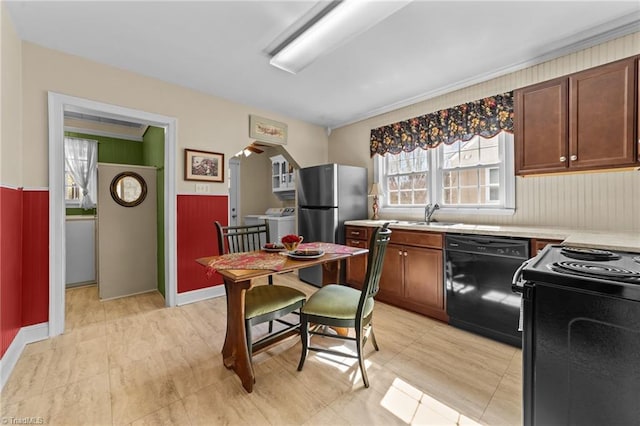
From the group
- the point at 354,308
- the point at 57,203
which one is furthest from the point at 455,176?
the point at 57,203

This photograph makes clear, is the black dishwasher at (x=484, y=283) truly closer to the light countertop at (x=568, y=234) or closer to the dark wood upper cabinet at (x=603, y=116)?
the light countertop at (x=568, y=234)

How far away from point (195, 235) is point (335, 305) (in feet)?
7.30

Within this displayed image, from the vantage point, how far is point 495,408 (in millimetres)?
1493

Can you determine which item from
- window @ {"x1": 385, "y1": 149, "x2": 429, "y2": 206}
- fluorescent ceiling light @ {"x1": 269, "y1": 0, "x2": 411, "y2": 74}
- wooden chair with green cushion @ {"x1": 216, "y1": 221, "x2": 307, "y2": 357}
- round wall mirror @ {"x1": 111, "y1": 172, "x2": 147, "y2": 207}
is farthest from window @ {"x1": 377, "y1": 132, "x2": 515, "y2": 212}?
round wall mirror @ {"x1": 111, "y1": 172, "x2": 147, "y2": 207}

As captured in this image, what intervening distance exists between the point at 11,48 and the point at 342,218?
337cm

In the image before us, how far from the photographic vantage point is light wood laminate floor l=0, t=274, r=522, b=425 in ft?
4.74

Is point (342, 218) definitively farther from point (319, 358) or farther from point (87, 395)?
point (87, 395)

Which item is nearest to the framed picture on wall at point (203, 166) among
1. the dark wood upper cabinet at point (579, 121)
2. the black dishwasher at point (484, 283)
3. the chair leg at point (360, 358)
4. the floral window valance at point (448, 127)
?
the floral window valance at point (448, 127)

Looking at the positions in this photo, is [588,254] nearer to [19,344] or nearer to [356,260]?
[356,260]

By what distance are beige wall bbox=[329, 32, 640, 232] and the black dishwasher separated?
69 centimetres

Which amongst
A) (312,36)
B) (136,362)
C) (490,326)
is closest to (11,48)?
(312,36)

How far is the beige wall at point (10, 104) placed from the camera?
179cm

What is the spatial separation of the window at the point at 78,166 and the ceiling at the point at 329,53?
2.45 metres

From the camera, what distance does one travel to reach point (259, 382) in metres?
1.72
